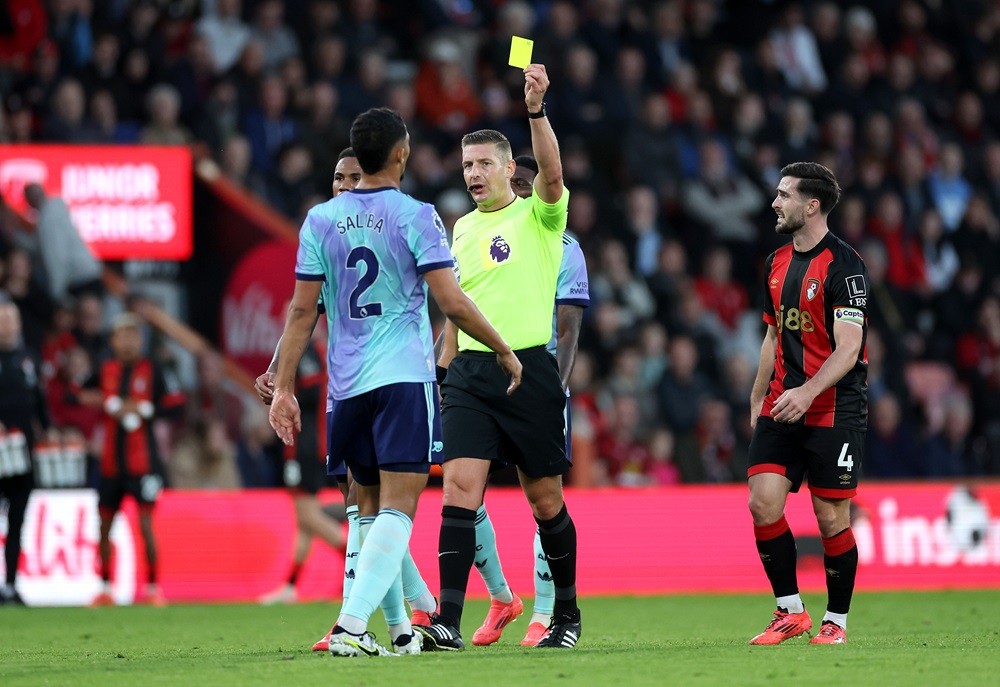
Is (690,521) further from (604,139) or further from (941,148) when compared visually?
(941,148)

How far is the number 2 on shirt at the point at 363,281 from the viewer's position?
23.4ft

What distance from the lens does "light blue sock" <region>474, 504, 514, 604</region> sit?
8.82 m

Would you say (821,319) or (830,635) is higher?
(821,319)

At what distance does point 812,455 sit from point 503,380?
1658 mm

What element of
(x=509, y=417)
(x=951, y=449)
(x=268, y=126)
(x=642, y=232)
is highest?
(x=268, y=126)

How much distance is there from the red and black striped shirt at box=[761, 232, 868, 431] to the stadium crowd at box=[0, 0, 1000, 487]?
7621 millimetres

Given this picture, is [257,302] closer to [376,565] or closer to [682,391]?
[682,391]

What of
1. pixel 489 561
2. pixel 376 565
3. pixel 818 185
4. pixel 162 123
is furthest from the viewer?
pixel 162 123

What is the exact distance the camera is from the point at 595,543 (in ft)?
48.2

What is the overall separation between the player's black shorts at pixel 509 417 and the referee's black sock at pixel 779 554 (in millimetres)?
1185

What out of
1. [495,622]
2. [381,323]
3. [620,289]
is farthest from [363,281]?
[620,289]

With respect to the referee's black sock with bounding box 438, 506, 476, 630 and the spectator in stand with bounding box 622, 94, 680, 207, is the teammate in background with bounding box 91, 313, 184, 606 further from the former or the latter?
the spectator in stand with bounding box 622, 94, 680, 207

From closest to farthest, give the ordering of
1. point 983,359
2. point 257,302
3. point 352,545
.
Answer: point 352,545 < point 257,302 < point 983,359

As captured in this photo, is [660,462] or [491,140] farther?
[660,462]
